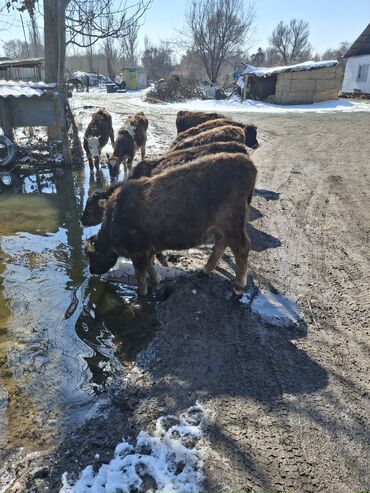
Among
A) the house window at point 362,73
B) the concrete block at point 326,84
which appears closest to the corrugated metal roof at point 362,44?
the house window at point 362,73

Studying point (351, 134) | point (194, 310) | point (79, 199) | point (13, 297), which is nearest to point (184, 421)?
point (194, 310)

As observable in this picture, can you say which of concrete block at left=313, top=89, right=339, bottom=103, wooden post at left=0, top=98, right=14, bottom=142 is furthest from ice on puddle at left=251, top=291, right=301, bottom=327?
concrete block at left=313, top=89, right=339, bottom=103

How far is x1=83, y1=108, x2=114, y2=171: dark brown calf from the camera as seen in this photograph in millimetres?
10734

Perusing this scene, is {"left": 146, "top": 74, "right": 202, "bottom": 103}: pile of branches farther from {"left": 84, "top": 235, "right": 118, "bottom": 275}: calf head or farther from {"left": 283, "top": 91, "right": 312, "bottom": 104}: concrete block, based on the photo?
{"left": 84, "top": 235, "right": 118, "bottom": 275}: calf head

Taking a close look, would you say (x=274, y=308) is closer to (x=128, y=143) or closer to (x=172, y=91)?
(x=128, y=143)

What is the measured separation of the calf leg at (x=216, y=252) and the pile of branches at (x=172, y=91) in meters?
30.2

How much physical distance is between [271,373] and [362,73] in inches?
1614

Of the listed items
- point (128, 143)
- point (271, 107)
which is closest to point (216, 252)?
point (128, 143)

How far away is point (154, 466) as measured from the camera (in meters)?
2.68

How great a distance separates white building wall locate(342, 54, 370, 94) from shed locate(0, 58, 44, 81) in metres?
30.4

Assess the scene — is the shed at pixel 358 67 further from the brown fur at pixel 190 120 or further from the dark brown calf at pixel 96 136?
the dark brown calf at pixel 96 136

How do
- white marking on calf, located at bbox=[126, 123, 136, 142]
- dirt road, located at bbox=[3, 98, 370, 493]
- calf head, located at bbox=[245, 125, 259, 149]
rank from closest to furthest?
dirt road, located at bbox=[3, 98, 370, 493], calf head, located at bbox=[245, 125, 259, 149], white marking on calf, located at bbox=[126, 123, 136, 142]

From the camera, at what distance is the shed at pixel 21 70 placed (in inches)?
609

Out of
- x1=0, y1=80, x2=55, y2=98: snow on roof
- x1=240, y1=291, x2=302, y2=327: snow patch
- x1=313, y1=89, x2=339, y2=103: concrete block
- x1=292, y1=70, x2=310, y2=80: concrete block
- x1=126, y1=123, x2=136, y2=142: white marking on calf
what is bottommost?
x1=240, y1=291, x2=302, y2=327: snow patch
